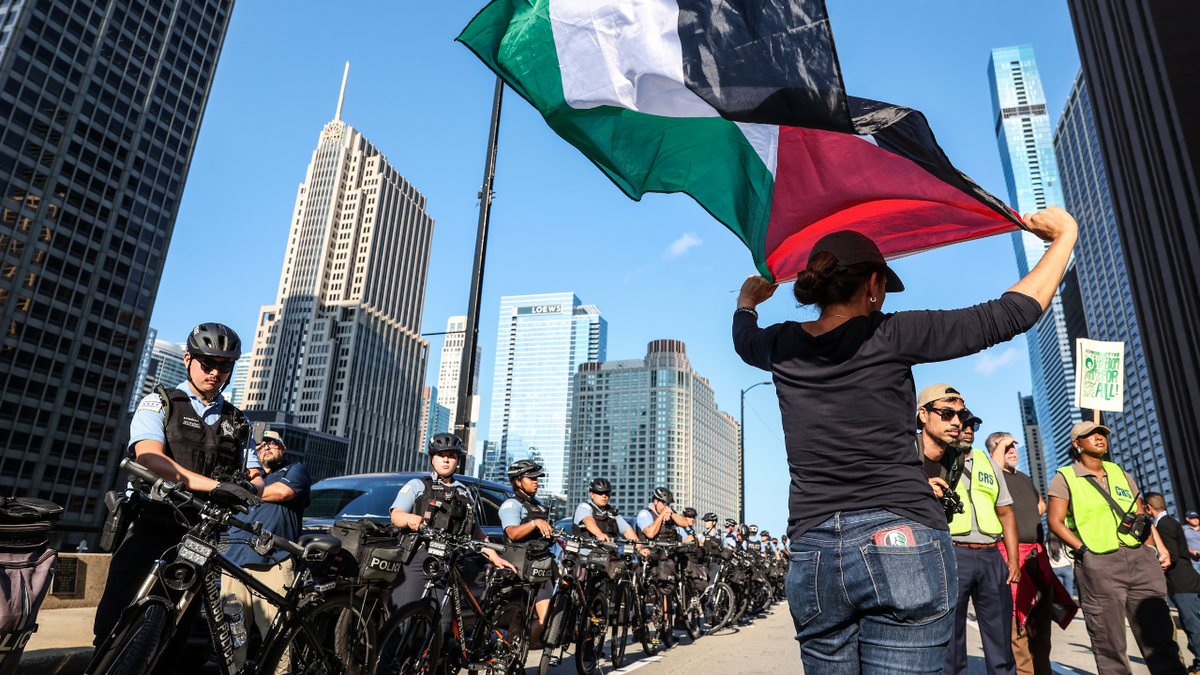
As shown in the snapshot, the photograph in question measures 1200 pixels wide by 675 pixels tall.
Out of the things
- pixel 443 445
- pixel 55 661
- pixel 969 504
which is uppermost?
pixel 443 445

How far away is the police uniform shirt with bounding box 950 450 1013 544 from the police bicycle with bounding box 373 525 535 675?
3.53m

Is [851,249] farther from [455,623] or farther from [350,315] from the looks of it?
[350,315]

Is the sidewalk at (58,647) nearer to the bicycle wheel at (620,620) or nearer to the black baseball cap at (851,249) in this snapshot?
the bicycle wheel at (620,620)

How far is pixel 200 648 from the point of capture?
4.43 meters

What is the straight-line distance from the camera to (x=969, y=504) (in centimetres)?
549

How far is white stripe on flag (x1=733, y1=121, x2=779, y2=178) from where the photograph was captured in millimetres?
3375

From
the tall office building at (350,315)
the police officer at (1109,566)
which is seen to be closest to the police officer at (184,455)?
the police officer at (1109,566)

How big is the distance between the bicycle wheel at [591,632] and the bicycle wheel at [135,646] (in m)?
4.75

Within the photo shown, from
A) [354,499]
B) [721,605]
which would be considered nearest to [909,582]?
[354,499]

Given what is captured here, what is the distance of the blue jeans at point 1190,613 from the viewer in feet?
24.1

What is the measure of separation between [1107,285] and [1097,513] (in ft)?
441

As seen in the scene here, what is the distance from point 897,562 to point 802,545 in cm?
28

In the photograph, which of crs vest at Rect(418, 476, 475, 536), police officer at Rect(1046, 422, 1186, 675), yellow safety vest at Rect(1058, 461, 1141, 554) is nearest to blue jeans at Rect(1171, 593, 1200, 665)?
police officer at Rect(1046, 422, 1186, 675)

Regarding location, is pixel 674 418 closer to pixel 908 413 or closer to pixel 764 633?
pixel 764 633
